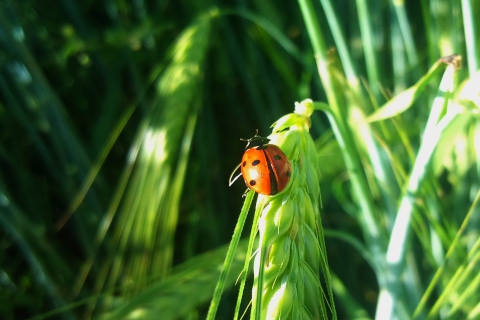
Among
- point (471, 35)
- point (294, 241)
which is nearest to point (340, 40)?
point (471, 35)

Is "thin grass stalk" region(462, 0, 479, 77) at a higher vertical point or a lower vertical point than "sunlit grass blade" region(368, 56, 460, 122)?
higher

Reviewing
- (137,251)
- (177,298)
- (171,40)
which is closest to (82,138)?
(171,40)

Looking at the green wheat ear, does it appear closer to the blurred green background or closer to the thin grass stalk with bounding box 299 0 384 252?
the thin grass stalk with bounding box 299 0 384 252

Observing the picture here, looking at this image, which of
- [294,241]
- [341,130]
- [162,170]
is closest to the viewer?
[294,241]

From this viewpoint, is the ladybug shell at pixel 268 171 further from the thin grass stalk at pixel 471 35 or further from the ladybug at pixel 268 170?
the thin grass stalk at pixel 471 35

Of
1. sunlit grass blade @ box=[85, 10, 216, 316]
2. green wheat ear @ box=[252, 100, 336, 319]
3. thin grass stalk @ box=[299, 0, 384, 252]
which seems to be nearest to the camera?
green wheat ear @ box=[252, 100, 336, 319]

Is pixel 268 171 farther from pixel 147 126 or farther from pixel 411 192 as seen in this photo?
pixel 147 126

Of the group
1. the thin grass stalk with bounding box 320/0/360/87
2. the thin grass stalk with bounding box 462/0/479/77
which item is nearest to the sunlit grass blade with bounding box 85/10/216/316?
the thin grass stalk with bounding box 320/0/360/87
